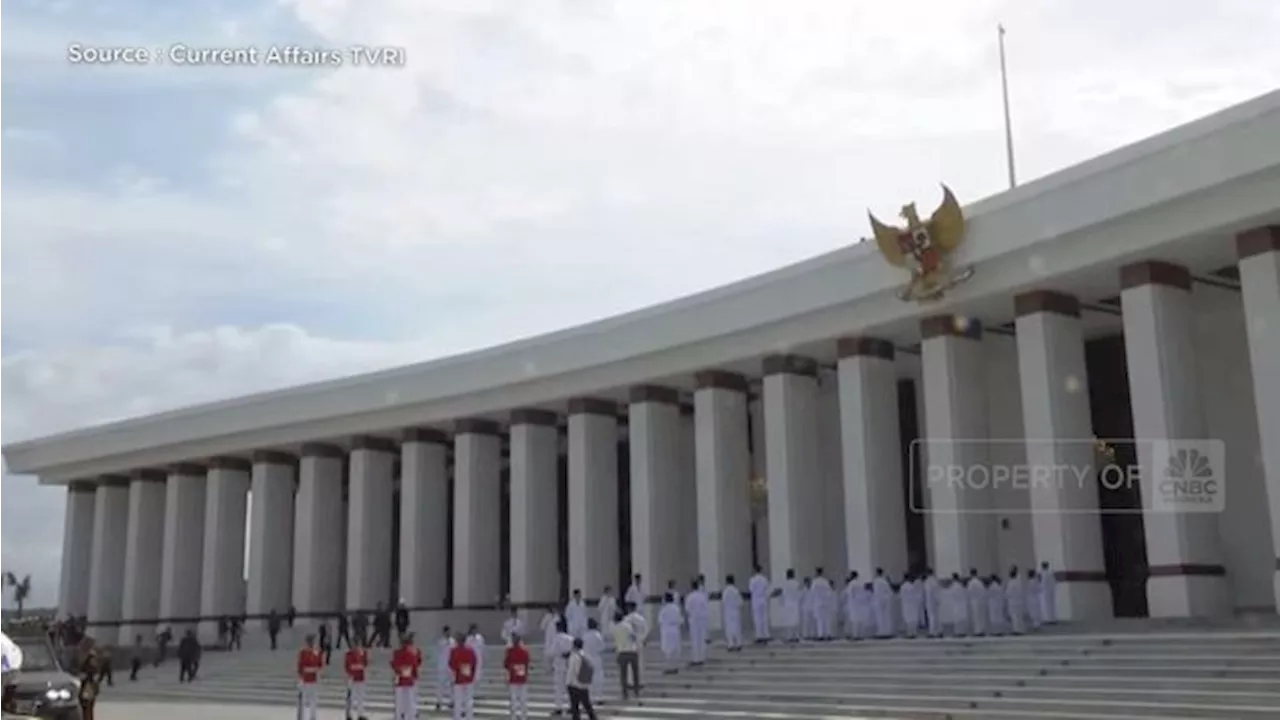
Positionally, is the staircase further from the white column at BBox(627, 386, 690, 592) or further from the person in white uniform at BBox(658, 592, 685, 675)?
the white column at BBox(627, 386, 690, 592)

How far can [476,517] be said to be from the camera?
29.5 m

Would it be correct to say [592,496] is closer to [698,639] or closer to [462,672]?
[698,639]

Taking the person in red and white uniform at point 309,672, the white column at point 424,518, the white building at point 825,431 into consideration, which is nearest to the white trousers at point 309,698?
the person in red and white uniform at point 309,672

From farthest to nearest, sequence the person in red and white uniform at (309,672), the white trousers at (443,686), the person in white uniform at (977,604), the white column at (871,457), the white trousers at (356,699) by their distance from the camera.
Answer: the white column at (871,457), the person in white uniform at (977,604), the white trousers at (443,686), the white trousers at (356,699), the person in red and white uniform at (309,672)

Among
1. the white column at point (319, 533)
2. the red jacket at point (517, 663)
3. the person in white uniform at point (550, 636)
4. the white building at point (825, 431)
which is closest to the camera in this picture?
the red jacket at point (517, 663)

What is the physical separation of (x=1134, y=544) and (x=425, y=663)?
12.3m

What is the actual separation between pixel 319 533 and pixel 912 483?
15.0 meters

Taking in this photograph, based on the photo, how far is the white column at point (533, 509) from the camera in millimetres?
28094

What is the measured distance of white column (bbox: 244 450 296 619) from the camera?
33156 mm

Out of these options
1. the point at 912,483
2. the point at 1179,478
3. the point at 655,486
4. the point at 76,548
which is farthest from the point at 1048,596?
the point at 76,548

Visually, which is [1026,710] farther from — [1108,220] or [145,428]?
[145,428]

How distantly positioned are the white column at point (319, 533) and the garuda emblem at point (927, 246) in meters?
17.1

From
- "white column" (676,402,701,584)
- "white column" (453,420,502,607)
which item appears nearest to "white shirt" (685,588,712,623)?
"white column" (676,402,701,584)

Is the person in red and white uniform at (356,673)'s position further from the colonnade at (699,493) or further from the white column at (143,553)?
the white column at (143,553)
